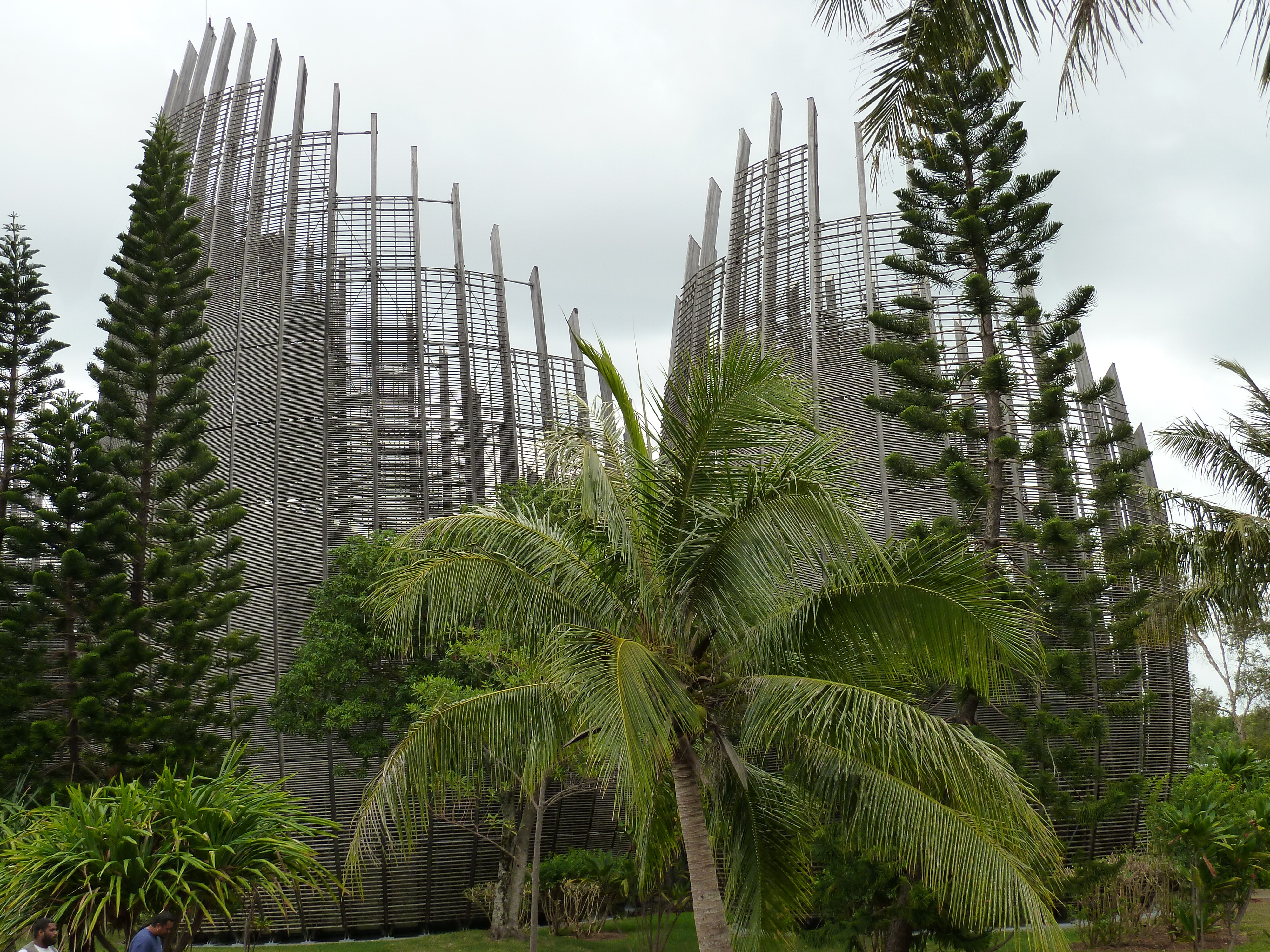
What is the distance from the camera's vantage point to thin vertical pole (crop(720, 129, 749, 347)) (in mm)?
19625

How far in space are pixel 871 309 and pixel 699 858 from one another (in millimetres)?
12154

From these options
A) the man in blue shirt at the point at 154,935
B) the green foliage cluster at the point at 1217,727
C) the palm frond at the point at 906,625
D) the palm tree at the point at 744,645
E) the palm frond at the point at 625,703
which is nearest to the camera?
the palm frond at the point at 625,703

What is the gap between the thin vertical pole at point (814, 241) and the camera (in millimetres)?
18094

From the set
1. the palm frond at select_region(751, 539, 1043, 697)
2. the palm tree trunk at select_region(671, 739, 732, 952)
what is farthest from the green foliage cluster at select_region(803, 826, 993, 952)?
the palm frond at select_region(751, 539, 1043, 697)

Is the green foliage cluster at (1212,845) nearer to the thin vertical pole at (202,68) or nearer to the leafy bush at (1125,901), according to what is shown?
the leafy bush at (1125,901)

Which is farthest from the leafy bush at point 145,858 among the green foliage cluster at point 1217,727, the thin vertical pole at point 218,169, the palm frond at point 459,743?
the green foliage cluster at point 1217,727

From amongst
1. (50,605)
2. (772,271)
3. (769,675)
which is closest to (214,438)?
(50,605)

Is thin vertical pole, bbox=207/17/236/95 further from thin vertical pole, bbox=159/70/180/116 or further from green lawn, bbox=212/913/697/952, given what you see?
green lawn, bbox=212/913/697/952

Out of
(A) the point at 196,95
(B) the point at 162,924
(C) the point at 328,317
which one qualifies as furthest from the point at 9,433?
(B) the point at 162,924

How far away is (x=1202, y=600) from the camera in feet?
45.8

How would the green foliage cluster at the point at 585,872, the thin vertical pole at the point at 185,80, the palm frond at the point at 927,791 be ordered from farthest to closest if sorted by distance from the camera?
the thin vertical pole at the point at 185,80 → the green foliage cluster at the point at 585,872 → the palm frond at the point at 927,791

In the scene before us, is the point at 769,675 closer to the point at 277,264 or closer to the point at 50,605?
the point at 50,605

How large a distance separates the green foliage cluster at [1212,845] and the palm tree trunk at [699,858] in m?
Answer: 7.34

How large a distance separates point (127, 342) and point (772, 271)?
10.8m
